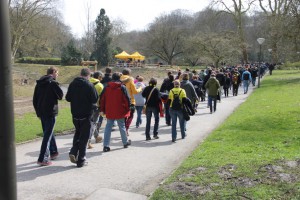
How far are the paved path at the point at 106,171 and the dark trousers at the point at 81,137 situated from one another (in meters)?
0.27

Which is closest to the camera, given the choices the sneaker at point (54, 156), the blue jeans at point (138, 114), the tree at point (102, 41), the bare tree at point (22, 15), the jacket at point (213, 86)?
the sneaker at point (54, 156)

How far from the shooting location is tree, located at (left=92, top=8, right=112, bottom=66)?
180 feet

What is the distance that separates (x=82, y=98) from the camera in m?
7.32

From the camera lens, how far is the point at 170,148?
29.9ft

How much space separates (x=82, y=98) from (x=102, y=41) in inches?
1912

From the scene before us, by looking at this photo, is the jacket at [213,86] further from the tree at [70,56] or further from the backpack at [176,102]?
the tree at [70,56]

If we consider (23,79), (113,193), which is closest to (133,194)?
(113,193)

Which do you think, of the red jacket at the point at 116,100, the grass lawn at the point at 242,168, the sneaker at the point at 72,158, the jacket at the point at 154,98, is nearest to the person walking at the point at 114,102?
the red jacket at the point at 116,100

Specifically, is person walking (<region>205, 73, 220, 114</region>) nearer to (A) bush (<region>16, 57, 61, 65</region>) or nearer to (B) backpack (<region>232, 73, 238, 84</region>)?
(B) backpack (<region>232, 73, 238, 84</region>)

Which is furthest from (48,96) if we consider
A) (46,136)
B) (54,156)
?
(54,156)

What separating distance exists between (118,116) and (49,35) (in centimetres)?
4501

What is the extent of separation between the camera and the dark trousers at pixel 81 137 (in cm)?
727

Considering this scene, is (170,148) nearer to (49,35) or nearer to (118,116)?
(118,116)

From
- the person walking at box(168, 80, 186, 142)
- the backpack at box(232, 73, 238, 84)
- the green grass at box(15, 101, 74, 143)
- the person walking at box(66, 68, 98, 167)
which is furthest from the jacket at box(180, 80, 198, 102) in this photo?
the backpack at box(232, 73, 238, 84)
